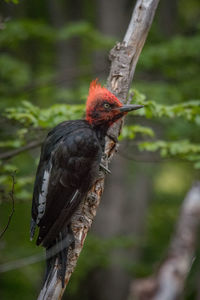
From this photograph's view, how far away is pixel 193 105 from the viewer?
437 centimetres

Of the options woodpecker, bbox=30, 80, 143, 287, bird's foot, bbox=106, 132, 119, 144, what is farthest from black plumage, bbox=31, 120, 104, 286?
bird's foot, bbox=106, 132, 119, 144

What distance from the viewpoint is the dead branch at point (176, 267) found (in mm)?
3947

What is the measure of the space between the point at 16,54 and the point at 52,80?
4076 millimetres

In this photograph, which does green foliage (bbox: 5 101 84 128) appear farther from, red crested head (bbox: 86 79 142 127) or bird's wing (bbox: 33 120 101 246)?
bird's wing (bbox: 33 120 101 246)

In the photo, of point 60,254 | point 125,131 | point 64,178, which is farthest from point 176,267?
point 125,131

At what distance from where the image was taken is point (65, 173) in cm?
389

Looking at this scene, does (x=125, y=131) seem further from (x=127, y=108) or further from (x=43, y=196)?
(x=43, y=196)

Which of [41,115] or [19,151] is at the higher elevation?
[41,115]

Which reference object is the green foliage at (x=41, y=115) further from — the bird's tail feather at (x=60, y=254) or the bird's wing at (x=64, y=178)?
the bird's tail feather at (x=60, y=254)

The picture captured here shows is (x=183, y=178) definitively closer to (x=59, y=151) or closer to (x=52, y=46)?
(x=52, y=46)

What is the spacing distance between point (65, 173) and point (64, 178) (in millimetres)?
49

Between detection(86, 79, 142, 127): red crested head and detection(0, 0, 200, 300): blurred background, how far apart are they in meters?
0.35

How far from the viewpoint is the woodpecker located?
3.61 meters

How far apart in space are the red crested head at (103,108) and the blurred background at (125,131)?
347mm
